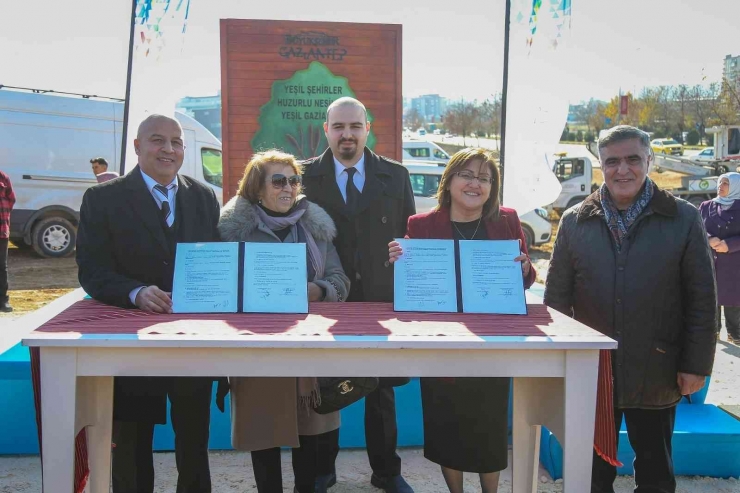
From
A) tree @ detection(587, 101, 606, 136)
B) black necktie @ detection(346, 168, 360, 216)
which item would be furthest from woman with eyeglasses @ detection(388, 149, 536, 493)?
tree @ detection(587, 101, 606, 136)

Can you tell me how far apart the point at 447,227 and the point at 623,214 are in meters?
0.68

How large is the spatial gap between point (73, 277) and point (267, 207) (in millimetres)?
8525

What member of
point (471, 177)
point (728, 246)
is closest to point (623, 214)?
point (471, 177)

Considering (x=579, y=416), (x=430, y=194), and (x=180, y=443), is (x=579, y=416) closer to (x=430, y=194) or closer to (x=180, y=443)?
(x=180, y=443)

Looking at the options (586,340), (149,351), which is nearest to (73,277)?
(149,351)

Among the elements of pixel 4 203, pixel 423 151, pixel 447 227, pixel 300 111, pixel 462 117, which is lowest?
pixel 4 203

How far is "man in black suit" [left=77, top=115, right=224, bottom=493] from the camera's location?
243cm

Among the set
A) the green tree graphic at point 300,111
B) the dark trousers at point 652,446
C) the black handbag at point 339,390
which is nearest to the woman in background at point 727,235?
the green tree graphic at point 300,111

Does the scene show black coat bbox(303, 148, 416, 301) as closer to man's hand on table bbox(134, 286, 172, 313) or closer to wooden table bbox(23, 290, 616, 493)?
wooden table bbox(23, 290, 616, 493)

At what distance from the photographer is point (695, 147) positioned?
156ft

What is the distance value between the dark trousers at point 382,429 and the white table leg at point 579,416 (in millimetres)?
1097

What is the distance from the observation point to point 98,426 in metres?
2.42

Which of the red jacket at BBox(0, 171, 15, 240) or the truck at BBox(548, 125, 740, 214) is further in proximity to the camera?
the truck at BBox(548, 125, 740, 214)

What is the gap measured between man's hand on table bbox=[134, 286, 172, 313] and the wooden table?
0.07 m
